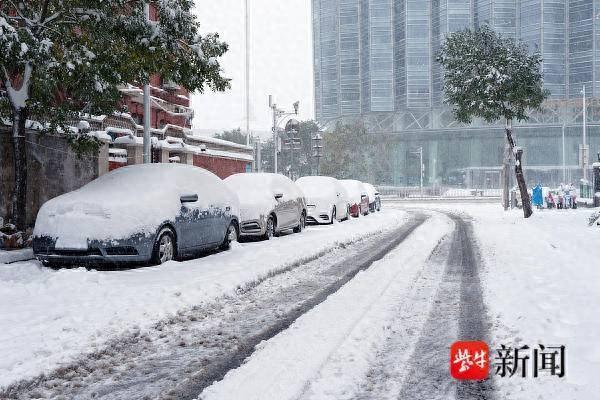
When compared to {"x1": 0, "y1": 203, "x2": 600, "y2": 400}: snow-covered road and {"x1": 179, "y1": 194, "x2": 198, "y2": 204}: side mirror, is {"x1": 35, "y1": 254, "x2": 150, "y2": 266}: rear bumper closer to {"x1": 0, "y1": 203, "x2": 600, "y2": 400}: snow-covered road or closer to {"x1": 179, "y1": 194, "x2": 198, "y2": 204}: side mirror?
{"x1": 0, "y1": 203, "x2": 600, "y2": 400}: snow-covered road

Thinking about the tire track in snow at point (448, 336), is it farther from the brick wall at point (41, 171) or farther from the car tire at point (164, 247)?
the brick wall at point (41, 171)

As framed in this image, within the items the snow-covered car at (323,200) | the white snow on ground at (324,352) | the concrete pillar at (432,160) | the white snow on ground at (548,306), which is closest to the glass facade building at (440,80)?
the concrete pillar at (432,160)

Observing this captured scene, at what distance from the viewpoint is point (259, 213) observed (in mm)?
13328

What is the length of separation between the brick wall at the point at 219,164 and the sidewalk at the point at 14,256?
15783 mm

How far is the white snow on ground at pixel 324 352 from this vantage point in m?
3.63

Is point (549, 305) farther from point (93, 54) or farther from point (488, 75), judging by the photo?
point (488, 75)

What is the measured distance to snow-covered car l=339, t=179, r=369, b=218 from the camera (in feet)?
77.7

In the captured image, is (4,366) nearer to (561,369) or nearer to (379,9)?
(561,369)

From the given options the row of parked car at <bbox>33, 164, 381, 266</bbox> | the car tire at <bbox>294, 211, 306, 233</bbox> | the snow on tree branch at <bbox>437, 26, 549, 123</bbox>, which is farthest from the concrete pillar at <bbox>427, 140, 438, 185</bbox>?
the row of parked car at <bbox>33, 164, 381, 266</bbox>

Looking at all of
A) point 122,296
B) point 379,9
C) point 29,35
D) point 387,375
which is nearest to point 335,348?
point 387,375

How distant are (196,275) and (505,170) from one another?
1073 inches

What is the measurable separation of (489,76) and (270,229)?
12280mm

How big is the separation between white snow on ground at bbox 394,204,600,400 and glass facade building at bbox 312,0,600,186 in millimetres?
66645

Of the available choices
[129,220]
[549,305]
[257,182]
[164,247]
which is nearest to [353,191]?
[257,182]
